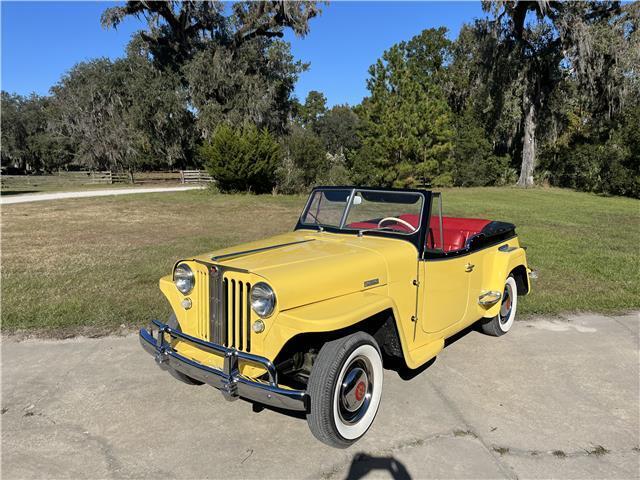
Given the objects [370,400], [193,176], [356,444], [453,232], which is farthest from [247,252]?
[193,176]

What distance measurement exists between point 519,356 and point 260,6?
26615mm

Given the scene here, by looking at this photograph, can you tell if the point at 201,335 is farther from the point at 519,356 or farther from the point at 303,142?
the point at 303,142

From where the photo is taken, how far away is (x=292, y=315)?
2631 millimetres

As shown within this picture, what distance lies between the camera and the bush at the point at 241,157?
20688mm

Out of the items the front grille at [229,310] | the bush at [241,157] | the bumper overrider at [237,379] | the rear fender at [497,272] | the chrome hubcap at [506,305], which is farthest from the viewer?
the bush at [241,157]

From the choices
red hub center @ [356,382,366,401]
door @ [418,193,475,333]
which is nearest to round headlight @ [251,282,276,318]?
red hub center @ [356,382,366,401]

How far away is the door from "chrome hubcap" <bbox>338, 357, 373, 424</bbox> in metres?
0.70

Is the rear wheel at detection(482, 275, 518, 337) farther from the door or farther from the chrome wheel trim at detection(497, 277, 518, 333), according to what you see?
the door

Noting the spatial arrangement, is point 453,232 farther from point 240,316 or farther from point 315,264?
point 240,316

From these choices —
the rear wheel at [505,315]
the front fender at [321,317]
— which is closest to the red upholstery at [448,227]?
the rear wheel at [505,315]

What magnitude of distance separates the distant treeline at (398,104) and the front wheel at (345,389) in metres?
18.7

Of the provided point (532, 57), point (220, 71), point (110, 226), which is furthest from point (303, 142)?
point (532, 57)

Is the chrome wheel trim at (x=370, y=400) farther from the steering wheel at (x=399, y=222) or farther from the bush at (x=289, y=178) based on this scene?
the bush at (x=289, y=178)

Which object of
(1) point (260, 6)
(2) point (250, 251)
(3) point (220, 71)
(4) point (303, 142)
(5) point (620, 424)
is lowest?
(5) point (620, 424)
